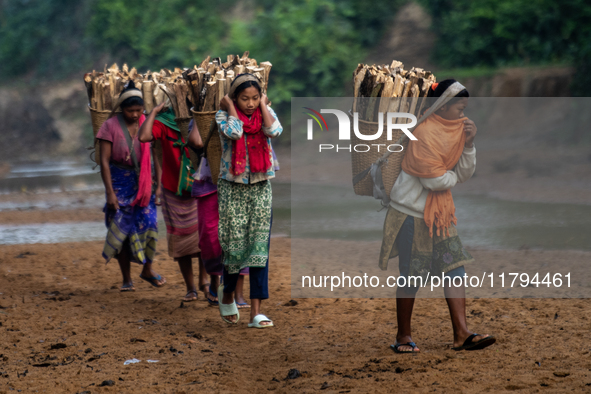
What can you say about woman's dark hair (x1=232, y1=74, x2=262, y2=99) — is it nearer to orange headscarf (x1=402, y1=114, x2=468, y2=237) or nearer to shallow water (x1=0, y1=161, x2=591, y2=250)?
orange headscarf (x1=402, y1=114, x2=468, y2=237)

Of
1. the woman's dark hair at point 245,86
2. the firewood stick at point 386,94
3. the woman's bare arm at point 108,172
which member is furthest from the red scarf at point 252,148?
the woman's bare arm at point 108,172

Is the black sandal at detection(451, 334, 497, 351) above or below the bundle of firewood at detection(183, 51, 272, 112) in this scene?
below

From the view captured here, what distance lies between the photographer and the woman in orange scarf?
12.1ft

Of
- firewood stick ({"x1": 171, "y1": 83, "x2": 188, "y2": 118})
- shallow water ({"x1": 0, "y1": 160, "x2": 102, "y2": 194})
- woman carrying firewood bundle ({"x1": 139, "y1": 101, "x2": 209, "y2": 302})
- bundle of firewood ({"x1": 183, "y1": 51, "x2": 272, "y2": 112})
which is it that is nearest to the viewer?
bundle of firewood ({"x1": 183, "y1": 51, "x2": 272, "y2": 112})

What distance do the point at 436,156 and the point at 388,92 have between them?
47cm

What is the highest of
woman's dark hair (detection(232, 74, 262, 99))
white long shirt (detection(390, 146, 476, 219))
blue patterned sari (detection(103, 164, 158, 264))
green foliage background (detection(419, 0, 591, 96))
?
green foliage background (detection(419, 0, 591, 96))

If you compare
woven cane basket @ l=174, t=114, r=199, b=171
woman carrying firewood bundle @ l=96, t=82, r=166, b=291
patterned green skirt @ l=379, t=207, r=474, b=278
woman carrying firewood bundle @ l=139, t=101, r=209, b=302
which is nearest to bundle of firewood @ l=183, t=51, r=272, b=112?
woven cane basket @ l=174, t=114, r=199, b=171

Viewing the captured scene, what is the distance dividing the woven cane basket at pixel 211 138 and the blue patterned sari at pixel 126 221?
1270 millimetres

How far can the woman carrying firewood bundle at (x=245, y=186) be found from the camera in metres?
4.32

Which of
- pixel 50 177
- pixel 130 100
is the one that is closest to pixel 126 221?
pixel 130 100

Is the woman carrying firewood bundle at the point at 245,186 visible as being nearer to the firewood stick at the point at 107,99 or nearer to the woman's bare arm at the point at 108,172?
the woman's bare arm at the point at 108,172

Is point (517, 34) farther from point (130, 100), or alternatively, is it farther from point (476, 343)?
point (476, 343)

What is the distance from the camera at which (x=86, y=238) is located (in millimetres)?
9000

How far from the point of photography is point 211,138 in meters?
4.62
